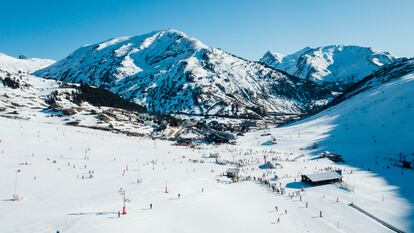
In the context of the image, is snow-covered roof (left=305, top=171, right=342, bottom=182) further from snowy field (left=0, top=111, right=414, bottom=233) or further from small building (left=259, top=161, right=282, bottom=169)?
small building (left=259, top=161, right=282, bottom=169)

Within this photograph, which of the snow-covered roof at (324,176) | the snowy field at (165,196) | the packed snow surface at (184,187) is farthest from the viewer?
the snow-covered roof at (324,176)

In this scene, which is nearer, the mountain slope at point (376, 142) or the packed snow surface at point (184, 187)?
the packed snow surface at point (184, 187)

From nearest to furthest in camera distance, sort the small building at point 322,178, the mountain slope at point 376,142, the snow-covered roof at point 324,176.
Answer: the mountain slope at point 376,142, the small building at point 322,178, the snow-covered roof at point 324,176

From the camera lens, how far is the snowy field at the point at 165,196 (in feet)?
95.3

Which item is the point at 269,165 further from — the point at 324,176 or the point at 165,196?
the point at 165,196

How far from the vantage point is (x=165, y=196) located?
3744cm

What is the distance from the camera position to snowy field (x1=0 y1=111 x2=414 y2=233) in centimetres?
2906

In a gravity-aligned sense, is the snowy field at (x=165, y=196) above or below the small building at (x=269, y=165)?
below

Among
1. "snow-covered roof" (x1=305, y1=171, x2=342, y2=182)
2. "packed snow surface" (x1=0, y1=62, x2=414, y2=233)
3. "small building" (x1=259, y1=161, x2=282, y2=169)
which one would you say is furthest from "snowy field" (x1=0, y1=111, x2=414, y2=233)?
"small building" (x1=259, y1=161, x2=282, y2=169)

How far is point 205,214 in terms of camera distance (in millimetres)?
32375

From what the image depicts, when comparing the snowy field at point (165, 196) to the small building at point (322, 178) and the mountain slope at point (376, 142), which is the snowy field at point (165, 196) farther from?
the small building at point (322, 178)

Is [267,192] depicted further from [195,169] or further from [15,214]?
[15,214]

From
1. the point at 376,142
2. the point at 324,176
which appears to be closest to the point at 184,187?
the point at 324,176

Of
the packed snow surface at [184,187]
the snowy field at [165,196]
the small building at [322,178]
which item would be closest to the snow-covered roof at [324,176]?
the small building at [322,178]
